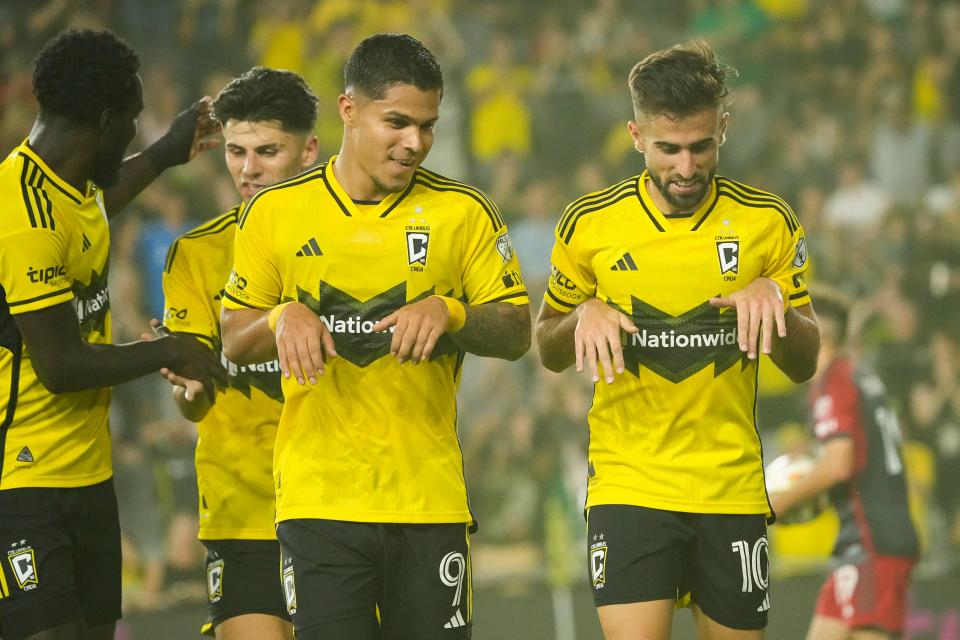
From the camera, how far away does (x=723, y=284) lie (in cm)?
353

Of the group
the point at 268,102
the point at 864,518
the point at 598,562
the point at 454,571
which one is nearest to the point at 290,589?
the point at 454,571

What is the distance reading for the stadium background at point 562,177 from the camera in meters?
8.23

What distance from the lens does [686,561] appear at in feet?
11.6

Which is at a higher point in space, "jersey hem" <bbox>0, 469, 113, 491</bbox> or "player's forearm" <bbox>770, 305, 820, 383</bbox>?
"player's forearm" <bbox>770, 305, 820, 383</bbox>

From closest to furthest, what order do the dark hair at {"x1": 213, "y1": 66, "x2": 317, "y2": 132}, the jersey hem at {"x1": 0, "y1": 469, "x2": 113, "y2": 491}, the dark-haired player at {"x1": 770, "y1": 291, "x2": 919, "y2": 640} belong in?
the jersey hem at {"x1": 0, "y1": 469, "x2": 113, "y2": 491}
the dark hair at {"x1": 213, "y1": 66, "x2": 317, "y2": 132}
the dark-haired player at {"x1": 770, "y1": 291, "x2": 919, "y2": 640}

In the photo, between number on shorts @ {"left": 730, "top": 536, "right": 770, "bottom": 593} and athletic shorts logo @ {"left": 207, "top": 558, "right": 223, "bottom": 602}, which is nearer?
number on shorts @ {"left": 730, "top": 536, "right": 770, "bottom": 593}

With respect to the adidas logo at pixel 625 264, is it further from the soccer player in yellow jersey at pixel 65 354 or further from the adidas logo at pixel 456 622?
the soccer player in yellow jersey at pixel 65 354

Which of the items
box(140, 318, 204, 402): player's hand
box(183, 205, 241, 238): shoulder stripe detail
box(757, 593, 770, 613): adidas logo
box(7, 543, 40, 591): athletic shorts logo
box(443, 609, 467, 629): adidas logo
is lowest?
box(757, 593, 770, 613): adidas logo

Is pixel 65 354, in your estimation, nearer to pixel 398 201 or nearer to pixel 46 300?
pixel 46 300

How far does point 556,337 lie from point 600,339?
1.26 feet

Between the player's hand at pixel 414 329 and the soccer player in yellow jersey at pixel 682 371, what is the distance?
0.63 metres

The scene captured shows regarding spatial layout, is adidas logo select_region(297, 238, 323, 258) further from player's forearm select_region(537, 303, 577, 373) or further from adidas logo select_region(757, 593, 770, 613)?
adidas logo select_region(757, 593, 770, 613)

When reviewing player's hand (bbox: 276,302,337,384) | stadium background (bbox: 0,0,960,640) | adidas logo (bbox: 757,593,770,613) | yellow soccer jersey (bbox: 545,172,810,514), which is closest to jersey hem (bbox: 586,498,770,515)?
yellow soccer jersey (bbox: 545,172,810,514)

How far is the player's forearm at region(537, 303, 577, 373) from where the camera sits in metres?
3.55
